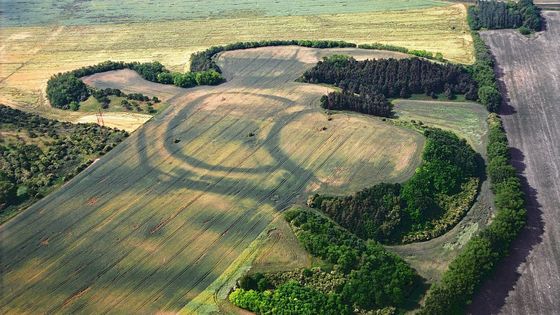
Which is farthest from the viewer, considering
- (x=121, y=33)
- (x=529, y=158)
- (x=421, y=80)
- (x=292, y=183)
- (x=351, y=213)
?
(x=121, y=33)

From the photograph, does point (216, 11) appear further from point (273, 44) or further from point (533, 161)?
point (533, 161)

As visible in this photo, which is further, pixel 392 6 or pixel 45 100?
pixel 392 6

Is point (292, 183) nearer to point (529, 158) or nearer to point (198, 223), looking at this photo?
point (198, 223)

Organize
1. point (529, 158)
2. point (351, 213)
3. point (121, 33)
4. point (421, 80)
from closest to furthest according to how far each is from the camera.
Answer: point (351, 213) < point (529, 158) < point (421, 80) < point (121, 33)

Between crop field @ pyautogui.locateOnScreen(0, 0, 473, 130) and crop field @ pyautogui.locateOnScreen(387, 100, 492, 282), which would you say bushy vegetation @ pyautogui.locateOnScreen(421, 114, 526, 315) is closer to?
crop field @ pyautogui.locateOnScreen(387, 100, 492, 282)

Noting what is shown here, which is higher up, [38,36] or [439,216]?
[38,36]

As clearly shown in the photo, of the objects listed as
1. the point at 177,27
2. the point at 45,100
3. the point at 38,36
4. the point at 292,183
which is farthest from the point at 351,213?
the point at 38,36

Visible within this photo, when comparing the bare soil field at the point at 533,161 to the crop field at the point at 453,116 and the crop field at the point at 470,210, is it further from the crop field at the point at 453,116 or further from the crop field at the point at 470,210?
the crop field at the point at 470,210

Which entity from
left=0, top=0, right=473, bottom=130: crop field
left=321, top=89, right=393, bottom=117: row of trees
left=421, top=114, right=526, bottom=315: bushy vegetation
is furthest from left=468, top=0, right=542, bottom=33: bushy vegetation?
left=421, top=114, right=526, bottom=315: bushy vegetation
